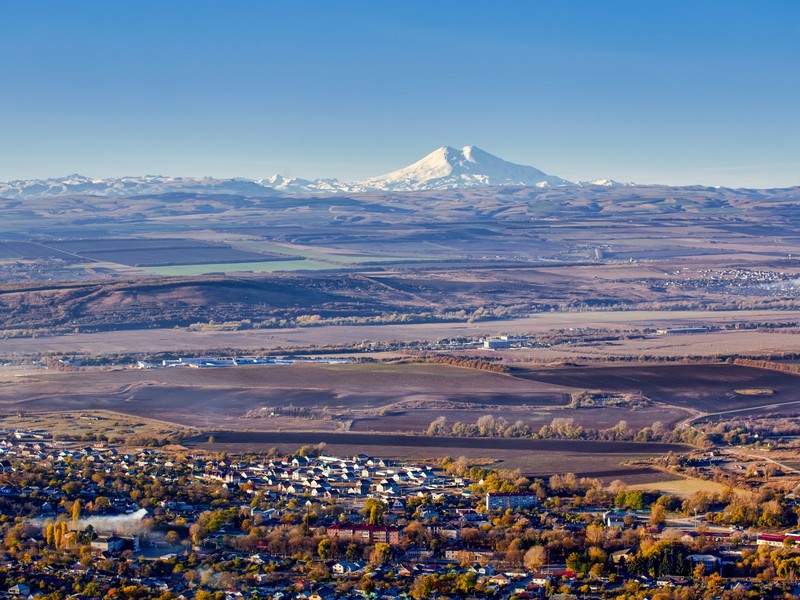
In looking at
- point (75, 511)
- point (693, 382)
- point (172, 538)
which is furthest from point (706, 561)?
point (693, 382)

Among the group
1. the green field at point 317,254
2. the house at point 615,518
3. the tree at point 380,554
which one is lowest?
the tree at point 380,554

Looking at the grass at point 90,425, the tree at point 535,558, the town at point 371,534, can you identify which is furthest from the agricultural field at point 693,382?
the tree at point 535,558

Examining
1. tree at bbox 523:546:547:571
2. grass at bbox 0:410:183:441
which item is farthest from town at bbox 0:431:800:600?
grass at bbox 0:410:183:441

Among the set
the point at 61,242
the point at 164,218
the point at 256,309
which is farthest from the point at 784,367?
the point at 164,218

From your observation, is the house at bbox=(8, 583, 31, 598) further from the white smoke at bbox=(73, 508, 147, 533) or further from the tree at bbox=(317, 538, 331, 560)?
the tree at bbox=(317, 538, 331, 560)

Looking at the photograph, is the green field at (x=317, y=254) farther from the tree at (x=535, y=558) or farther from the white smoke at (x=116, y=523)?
the tree at (x=535, y=558)

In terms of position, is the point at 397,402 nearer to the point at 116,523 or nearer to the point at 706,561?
the point at 116,523
